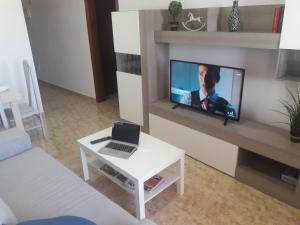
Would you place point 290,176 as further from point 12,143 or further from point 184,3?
point 12,143

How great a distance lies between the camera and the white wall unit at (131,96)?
10.3ft

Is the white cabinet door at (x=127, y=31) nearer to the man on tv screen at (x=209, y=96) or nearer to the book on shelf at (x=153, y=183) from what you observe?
the man on tv screen at (x=209, y=96)

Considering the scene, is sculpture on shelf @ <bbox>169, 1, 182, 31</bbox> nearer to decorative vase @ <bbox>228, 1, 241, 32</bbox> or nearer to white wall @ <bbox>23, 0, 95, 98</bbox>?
decorative vase @ <bbox>228, 1, 241, 32</bbox>

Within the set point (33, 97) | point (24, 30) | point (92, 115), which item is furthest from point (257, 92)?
point (24, 30)

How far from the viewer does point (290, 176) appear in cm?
209

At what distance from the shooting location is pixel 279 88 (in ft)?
7.59

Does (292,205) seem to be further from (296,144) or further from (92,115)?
(92,115)

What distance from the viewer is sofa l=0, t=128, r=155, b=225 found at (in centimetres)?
148

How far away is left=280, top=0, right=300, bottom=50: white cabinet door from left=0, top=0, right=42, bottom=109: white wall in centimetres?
293

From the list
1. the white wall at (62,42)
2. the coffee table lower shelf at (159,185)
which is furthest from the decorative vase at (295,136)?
the white wall at (62,42)

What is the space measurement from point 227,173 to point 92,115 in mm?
2322

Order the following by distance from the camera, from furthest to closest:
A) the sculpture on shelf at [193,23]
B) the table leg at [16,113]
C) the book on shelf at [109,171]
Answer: the table leg at [16,113]
the sculpture on shelf at [193,23]
the book on shelf at [109,171]

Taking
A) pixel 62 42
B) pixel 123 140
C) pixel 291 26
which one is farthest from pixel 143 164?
pixel 62 42

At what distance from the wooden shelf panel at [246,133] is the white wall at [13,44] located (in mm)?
1978
